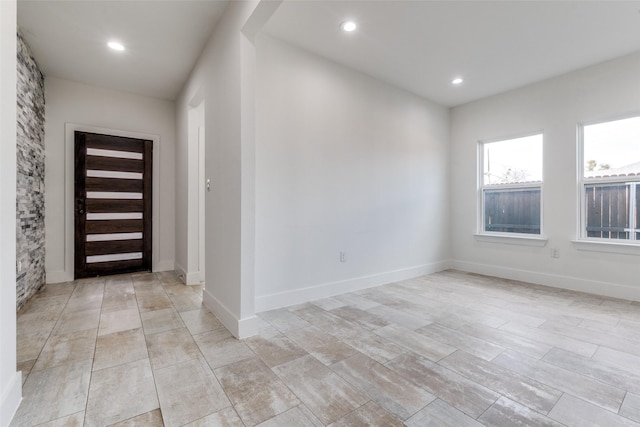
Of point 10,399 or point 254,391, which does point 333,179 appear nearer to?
point 254,391

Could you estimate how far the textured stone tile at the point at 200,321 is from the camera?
7.73ft

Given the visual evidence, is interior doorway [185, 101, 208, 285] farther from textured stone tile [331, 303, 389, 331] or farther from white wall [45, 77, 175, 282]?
textured stone tile [331, 303, 389, 331]

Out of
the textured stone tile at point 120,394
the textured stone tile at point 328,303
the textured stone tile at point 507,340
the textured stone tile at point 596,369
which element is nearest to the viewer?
the textured stone tile at point 120,394

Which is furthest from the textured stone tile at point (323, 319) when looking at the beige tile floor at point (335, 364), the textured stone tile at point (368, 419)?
the textured stone tile at point (368, 419)

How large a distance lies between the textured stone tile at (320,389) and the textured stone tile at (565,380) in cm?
108

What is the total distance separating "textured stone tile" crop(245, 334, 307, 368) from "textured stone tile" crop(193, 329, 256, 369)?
6 centimetres

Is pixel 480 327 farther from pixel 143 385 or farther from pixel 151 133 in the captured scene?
pixel 151 133

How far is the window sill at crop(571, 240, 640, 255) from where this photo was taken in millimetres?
3219

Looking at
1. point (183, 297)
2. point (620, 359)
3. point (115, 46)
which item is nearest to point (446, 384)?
point (620, 359)

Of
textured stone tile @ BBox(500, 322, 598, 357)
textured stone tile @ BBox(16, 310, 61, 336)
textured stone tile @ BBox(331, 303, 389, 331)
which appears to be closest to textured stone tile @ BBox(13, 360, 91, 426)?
textured stone tile @ BBox(16, 310, 61, 336)

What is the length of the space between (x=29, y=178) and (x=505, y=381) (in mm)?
4815

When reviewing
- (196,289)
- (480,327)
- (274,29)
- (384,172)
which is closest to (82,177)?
(196,289)

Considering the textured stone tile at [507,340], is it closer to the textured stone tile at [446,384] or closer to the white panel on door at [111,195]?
the textured stone tile at [446,384]

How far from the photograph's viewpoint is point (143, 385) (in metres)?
1.60
